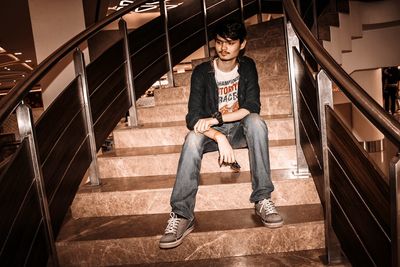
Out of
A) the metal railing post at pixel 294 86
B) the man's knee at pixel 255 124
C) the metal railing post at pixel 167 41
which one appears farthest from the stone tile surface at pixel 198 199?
the metal railing post at pixel 167 41

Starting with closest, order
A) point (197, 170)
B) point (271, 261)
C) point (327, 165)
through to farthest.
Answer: point (327, 165)
point (271, 261)
point (197, 170)

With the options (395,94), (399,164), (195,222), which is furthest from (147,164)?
(395,94)

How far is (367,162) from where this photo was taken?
1.22 m

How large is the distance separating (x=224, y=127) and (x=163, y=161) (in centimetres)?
53

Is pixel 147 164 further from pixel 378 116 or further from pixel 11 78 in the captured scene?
pixel 11 78

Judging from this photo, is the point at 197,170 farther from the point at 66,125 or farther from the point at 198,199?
the point at 66,125

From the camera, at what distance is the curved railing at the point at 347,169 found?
108cm

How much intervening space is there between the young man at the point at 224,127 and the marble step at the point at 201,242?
0.07 metres

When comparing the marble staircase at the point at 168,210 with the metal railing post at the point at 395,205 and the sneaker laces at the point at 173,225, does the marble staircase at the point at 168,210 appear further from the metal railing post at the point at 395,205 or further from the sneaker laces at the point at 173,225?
the metal railing post at the point at 395,205

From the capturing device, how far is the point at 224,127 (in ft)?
7.58

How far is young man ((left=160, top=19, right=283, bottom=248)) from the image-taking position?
1.95m

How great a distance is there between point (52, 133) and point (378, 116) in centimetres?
165

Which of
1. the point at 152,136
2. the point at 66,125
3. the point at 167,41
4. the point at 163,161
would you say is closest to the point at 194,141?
the point at 163,161

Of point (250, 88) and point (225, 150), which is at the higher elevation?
point (250, 88)
